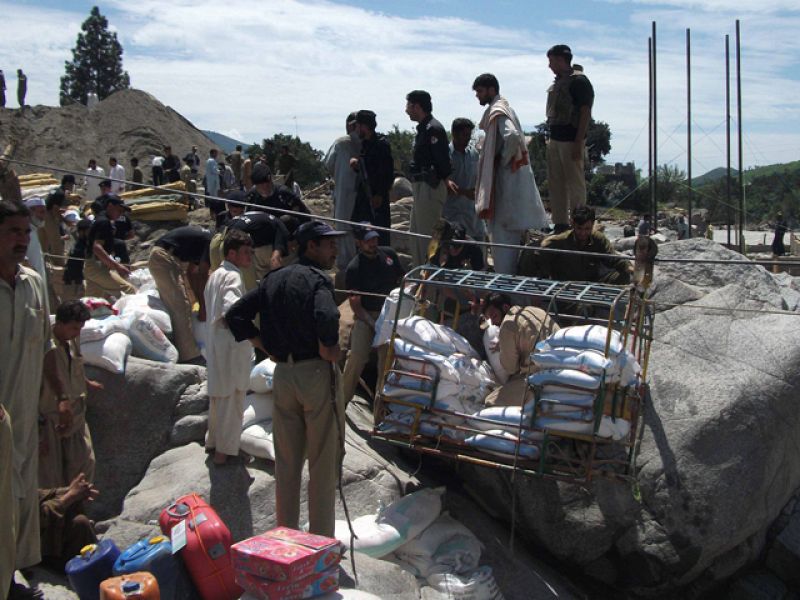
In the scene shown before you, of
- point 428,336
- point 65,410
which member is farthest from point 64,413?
point 428,336

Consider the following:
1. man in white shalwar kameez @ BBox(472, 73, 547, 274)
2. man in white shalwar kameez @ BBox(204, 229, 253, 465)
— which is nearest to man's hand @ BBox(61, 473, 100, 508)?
man in white shalwar kameez @ BBox(204, 229, 253, 465)

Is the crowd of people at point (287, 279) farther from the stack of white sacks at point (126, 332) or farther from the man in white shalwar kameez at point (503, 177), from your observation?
the stack of white sacks at point (126, 332)

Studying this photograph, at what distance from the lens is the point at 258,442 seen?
659 cm

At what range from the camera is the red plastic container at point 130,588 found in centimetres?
446

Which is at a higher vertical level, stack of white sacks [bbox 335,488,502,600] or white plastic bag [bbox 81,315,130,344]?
white plastic bag [bbox 81,315,130,344]

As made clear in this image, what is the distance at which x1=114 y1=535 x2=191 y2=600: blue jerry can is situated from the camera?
4.90 meters

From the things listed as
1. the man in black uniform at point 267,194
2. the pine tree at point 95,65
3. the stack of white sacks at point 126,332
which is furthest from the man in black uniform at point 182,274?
the pine tree at point 95,65

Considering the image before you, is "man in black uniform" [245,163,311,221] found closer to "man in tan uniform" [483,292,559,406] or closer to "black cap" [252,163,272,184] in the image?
"black cap" [252,163,272,184]

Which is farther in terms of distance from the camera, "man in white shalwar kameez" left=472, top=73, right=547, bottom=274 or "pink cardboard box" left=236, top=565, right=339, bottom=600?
"man in white shalwar kameez" left=472, top=73, right=547, bottom=274

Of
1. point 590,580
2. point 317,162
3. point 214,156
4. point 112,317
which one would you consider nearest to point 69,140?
point 317,162

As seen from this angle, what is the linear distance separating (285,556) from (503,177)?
4.31m

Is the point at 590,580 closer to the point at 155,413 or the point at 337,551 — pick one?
the point at 337,551

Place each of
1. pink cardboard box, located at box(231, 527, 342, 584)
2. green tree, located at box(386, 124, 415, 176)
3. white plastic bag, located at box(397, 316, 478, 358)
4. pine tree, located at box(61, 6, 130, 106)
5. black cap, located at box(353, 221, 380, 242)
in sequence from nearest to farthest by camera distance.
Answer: pink cardboard box, located at box(231, 527, 342, 584), white plastic bag, located at box(397, 316, 478, 358), black cap, located at box(353, 221, 380, 242), green tree, located at box(386, 124, 415, 176), pine tree, located at box(61, 6, 130, 106)

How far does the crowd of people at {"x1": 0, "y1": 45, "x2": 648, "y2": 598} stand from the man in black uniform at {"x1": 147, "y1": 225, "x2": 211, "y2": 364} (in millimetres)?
12
